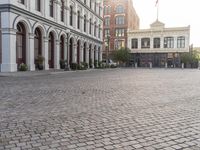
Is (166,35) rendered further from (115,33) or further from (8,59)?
(8,59)

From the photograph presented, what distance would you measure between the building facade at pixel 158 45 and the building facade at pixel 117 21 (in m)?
3.01

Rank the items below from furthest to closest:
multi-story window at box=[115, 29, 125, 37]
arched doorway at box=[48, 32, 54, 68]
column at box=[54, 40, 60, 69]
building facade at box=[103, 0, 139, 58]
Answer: multi-story window at box=[115, 29, 125, 37], building facade at box=[103, 0, 139, 58], column at box=[54, 40, 60, 69], arched doorway at box=[48, 32, 54, 68]

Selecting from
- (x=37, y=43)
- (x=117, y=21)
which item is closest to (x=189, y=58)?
(x=117, y=21)

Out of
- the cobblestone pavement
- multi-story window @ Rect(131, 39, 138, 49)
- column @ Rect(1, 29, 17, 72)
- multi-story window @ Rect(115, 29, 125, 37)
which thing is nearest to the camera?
the cobblestone pavement

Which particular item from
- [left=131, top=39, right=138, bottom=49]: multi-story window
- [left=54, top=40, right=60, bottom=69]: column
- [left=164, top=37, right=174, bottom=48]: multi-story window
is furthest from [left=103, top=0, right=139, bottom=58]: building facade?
[left=54, top=40, right=60, bottom=69]: column

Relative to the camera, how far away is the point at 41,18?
25.8 m

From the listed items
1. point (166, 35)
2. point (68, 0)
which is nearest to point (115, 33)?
point (166, 35)

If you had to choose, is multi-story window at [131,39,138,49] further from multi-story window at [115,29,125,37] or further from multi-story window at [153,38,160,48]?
multi-story window at [153,38,160,48]

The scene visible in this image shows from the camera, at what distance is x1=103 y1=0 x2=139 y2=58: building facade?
72.4 m

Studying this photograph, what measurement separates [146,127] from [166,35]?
67005 mm

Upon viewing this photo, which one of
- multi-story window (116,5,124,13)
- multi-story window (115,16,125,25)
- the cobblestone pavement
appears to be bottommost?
the cobblestone pavement

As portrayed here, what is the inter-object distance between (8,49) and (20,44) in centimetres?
269

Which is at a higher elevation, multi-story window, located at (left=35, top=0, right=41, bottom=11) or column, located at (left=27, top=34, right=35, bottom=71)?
multi-story window, located at (left=35, top=0, right=41, bottom=11)

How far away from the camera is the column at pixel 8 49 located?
20.6 meters
